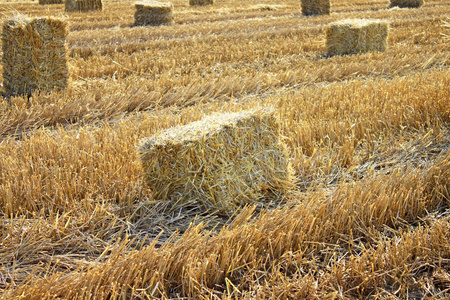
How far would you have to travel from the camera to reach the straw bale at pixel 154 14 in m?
12.5

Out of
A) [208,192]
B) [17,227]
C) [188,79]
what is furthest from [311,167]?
[188,79]

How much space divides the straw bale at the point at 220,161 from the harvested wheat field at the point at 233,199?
1.0 inches

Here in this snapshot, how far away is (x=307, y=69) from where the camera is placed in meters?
7.57

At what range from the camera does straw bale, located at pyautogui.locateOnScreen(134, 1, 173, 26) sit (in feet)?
41.1

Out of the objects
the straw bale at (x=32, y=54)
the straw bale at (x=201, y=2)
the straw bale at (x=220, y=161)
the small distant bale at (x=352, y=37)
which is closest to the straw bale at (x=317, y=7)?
the straw bale at (x=201, y=2)

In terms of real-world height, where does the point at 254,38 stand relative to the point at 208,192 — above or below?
above

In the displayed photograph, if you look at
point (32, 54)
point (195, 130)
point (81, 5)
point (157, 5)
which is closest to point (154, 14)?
point (157, 5)

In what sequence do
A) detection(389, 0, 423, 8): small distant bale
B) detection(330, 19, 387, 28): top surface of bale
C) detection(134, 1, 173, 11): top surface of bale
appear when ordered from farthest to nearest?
detection(389, 0, 423, 8): small distant bale, detection(134, 1, 173, 11): top surface of bale, detection(330, 19, 387, 28): top surface of bale

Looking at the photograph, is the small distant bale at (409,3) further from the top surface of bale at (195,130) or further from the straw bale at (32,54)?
the top surface of bale at (195,130)

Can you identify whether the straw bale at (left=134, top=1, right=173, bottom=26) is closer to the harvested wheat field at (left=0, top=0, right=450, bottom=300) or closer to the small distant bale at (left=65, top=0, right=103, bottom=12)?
the small distant bale at (left=65, top=0, right=103, bottom=12)

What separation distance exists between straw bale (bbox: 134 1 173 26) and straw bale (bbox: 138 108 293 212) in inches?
381

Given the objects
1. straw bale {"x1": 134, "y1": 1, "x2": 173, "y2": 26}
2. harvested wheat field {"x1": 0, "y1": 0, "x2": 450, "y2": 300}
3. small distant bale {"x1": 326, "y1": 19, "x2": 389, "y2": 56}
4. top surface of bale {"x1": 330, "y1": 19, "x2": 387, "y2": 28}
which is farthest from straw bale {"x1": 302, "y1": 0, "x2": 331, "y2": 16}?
harvested wheat field {"x1": 0, "y1": 0, "x2": 450, "y2": 300}

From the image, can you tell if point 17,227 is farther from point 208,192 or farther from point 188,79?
point 188,79

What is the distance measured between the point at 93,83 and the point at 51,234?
4.28 m
